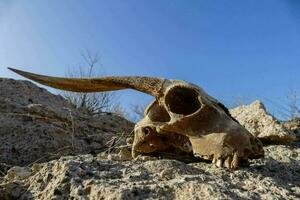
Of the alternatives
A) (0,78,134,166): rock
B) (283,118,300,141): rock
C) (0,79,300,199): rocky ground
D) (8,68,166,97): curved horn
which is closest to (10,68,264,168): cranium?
(8,68,166,97): curved horn

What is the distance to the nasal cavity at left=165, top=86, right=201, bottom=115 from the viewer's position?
3.91 m

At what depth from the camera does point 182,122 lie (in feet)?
12.5

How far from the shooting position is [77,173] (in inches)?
120

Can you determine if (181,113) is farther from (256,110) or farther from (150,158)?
(256,110)

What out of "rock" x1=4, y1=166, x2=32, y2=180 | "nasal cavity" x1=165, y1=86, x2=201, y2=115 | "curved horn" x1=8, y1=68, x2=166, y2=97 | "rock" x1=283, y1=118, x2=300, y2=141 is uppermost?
"rock" x1=283, y1=118, x2=300, y2=141

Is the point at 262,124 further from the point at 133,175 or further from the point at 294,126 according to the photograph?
the point at 133,175

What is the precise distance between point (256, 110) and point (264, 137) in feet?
1.67

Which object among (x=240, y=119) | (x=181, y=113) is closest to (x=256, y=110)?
(x=240, y=119)

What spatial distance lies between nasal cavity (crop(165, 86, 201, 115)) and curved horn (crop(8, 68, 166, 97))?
0.19 meters

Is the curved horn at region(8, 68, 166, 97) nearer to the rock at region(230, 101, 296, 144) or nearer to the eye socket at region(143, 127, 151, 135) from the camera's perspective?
the eye socket at region(143, 127, 151, 135)

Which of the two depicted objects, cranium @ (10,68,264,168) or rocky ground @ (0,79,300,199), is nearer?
rocky ground @ (0,79,300,199)

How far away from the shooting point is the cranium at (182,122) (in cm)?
352

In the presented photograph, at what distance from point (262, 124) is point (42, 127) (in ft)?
6.13

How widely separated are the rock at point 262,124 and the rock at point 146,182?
3.38 ft
